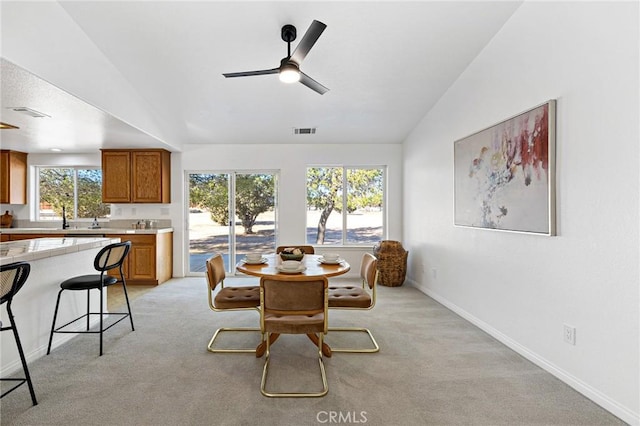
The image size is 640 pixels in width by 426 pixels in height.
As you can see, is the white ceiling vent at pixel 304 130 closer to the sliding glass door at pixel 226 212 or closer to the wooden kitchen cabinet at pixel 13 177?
the sliding glass door at pixel 226 212

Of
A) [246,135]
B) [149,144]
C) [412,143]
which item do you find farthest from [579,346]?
[149,144]

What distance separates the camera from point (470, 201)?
356 centimetres

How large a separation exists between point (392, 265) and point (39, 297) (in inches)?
165

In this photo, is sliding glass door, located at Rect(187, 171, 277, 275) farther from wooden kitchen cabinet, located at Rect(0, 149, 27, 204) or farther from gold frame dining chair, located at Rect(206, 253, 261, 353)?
wooden kitchen cabinet, located at Rect(0, 149, 27, 204)

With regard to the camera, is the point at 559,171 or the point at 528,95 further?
the point at 528,95

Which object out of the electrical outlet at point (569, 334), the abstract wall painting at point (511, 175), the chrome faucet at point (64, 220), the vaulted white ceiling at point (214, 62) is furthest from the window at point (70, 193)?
the electrical outlet at point (569, 334)

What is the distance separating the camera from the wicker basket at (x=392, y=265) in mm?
5141

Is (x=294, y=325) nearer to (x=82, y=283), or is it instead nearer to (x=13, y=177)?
(x=82, y=283)

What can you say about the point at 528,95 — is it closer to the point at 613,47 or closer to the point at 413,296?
the point at 613,47

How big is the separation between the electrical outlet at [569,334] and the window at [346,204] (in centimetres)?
376

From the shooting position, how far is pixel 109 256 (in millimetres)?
2939

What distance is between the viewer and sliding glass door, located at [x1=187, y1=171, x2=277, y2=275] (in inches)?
233

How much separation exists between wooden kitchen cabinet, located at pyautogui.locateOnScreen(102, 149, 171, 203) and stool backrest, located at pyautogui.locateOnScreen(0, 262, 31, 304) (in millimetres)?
3646

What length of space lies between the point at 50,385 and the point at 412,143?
5.12m
